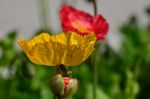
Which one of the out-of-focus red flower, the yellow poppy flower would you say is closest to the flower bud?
the yellow poppy flower

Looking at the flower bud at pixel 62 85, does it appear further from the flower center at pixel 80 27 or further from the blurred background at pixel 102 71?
the blurred background at pixel 102 71

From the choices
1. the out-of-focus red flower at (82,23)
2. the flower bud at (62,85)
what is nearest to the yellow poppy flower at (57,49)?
the flower bud at (62,85)

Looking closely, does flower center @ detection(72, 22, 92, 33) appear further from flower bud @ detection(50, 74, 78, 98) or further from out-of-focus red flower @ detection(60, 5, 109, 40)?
flower bud @ detection(50, 74, 78, 98)

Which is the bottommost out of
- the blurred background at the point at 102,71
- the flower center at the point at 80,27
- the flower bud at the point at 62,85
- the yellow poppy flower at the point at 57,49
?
the blurred background at the point at 102,71

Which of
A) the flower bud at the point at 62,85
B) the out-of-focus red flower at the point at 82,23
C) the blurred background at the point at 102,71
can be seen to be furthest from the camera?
the blurred background at the point at 102,71

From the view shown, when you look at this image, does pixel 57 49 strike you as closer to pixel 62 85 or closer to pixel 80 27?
pixel 62 85

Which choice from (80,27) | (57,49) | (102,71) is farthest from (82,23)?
(102,71)

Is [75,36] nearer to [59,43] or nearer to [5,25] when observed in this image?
[59,43]
